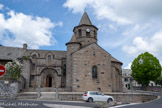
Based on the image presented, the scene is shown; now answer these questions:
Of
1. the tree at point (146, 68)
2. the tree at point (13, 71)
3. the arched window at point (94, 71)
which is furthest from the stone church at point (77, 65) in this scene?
the tree at point (146, 68)

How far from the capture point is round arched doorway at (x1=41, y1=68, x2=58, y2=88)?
3241 centimetres

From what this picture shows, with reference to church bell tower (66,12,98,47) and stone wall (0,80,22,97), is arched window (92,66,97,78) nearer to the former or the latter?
church bell tower (66,12,98,47)

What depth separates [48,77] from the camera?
3312 cm

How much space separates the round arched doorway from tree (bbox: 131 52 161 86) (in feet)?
78.4

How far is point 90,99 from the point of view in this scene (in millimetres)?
17719

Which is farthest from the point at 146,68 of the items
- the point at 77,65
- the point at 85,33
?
the point at 77,65

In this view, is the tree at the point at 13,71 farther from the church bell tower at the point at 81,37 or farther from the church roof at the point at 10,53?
the church roof at the point at 10,53

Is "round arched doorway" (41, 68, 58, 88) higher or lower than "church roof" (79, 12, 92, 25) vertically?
lower

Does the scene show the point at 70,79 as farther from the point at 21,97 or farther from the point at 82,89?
the point at 21,97

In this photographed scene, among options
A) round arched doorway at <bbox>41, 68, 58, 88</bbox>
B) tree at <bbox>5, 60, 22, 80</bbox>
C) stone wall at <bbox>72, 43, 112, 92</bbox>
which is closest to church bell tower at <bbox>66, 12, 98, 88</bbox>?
stone wall at <bbox>72, 43, 112, 92</bbox>

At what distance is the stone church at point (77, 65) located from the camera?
26.7 metres

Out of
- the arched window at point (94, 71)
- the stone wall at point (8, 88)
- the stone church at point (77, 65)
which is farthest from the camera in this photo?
the arched window at point (94, 71)

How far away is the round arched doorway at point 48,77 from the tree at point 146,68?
23899 millimetres

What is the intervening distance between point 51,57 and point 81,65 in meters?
10.8
